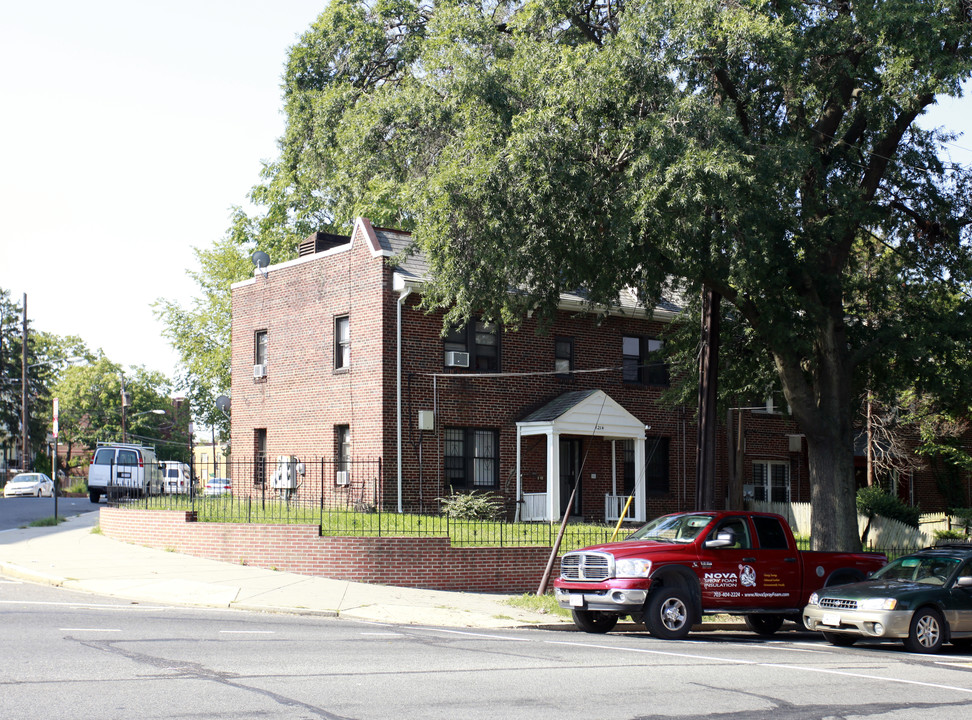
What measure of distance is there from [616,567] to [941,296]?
1131cm

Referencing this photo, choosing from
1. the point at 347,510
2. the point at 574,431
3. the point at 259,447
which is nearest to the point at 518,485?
the point at 574,431

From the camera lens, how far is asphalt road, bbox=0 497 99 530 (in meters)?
29.3

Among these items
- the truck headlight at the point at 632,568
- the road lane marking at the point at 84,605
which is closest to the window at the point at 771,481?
the truck headlight at the point at 632,568

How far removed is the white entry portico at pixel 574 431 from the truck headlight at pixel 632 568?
11.5 meters

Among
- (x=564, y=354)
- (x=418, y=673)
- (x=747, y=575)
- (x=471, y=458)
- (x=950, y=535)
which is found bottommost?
(x=950, y=535)

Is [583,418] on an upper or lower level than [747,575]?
upper

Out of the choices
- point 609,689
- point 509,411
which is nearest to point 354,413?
point 509,411

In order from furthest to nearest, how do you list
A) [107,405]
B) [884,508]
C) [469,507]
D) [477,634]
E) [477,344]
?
[107,405]
[884,508]
[477,344]
[469,507]
[477,634]

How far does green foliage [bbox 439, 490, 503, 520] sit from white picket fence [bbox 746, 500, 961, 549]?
926 centimetres

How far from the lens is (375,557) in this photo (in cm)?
1864

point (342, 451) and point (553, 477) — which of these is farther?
point (342, 451)

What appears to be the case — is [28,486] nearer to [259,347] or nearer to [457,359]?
[259,347]

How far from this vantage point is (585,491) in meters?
29.0

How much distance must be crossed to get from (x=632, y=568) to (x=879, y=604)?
10.9ft
